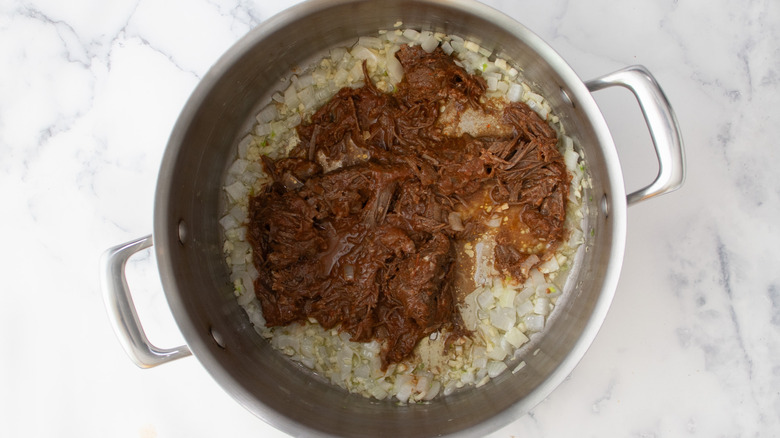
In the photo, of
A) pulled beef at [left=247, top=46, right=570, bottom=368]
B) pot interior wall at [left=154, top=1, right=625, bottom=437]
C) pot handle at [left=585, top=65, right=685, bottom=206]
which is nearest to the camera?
pot handle at [left=585, top=65, right=685, bottom=206]

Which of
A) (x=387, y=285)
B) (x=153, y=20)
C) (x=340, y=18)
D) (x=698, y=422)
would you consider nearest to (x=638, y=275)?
(x=698, y=422)

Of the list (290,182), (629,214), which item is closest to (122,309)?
(290,182)

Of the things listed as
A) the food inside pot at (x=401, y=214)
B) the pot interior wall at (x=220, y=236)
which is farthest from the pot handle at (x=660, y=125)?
the food inside pot at (x=401, y=214)

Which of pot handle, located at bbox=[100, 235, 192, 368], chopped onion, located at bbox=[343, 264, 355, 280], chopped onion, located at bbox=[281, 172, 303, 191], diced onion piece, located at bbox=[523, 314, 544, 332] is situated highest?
chopped onion, located at bbox=[281, 172, 303, 191]

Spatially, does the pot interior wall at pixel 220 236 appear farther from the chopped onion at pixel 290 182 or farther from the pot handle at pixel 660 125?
the chopped onion at pixel 290 182

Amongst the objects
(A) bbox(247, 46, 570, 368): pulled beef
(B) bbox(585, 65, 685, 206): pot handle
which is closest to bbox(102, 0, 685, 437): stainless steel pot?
(B) bbox(585, 65, 685, 206): pot handle

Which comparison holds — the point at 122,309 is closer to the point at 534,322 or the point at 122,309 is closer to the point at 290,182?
the point at 290,182

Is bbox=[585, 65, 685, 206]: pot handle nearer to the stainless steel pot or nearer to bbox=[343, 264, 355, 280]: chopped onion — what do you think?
the stainless steel pot
